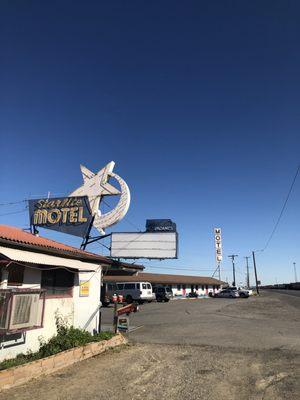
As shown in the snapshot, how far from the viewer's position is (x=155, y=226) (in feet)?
164

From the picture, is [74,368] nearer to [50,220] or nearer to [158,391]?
[158,391]

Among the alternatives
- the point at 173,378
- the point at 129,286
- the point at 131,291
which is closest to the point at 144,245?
the point at 129,286

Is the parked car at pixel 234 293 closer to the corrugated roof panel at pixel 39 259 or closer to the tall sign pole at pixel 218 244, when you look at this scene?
the tall sign pole at pixel 218 244

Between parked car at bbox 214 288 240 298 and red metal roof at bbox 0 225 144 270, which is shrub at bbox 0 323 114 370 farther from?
parked car at bbox 214 288 240 298

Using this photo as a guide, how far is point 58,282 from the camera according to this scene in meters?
12.9

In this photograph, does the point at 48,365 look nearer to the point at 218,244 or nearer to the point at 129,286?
the point at 129,286

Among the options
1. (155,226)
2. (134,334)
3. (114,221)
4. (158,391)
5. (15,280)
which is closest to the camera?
(158,391)

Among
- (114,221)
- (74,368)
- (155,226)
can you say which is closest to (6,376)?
(74,368)

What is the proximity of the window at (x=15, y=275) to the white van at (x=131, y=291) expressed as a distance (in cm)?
3077

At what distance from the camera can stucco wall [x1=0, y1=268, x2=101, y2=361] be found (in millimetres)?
10279

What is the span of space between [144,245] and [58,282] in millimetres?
33973

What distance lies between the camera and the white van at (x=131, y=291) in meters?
41.6

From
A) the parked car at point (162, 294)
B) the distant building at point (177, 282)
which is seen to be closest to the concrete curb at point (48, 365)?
the parked car at point (162, 294)

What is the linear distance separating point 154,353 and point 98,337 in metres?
1.88
